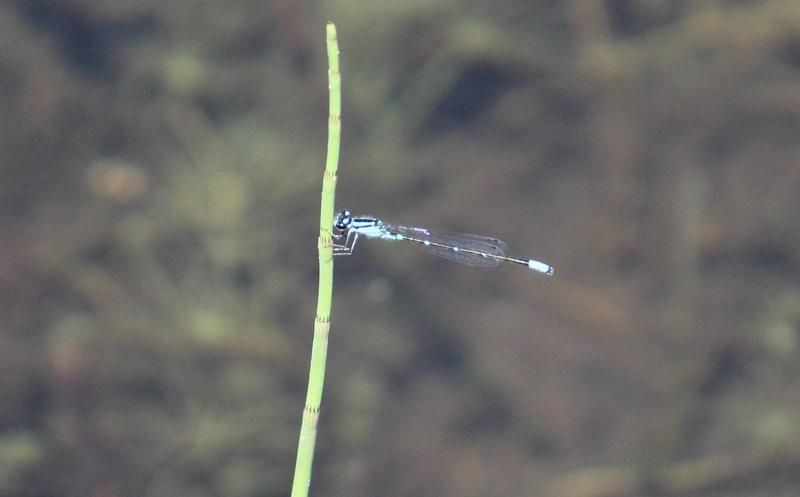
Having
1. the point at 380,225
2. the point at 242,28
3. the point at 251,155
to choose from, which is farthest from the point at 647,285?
the point at 242,28

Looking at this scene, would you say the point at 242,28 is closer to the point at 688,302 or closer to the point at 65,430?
the point at 65,430

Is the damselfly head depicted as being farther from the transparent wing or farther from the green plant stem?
the green plant stem

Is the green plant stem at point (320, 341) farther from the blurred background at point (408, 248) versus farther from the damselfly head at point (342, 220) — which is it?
the blurred background at point (408, 248)

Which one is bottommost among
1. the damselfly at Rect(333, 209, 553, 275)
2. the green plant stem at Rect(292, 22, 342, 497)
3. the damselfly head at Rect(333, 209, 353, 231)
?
the green plant stem at Rect(292, 22, 342, 497)

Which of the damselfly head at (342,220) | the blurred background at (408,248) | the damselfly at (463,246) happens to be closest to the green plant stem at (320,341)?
the damselfly head at (342,220)

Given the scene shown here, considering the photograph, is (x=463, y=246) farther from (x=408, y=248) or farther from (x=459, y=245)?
(x=408, y=248)

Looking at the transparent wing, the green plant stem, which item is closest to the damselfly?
the transparent wing
